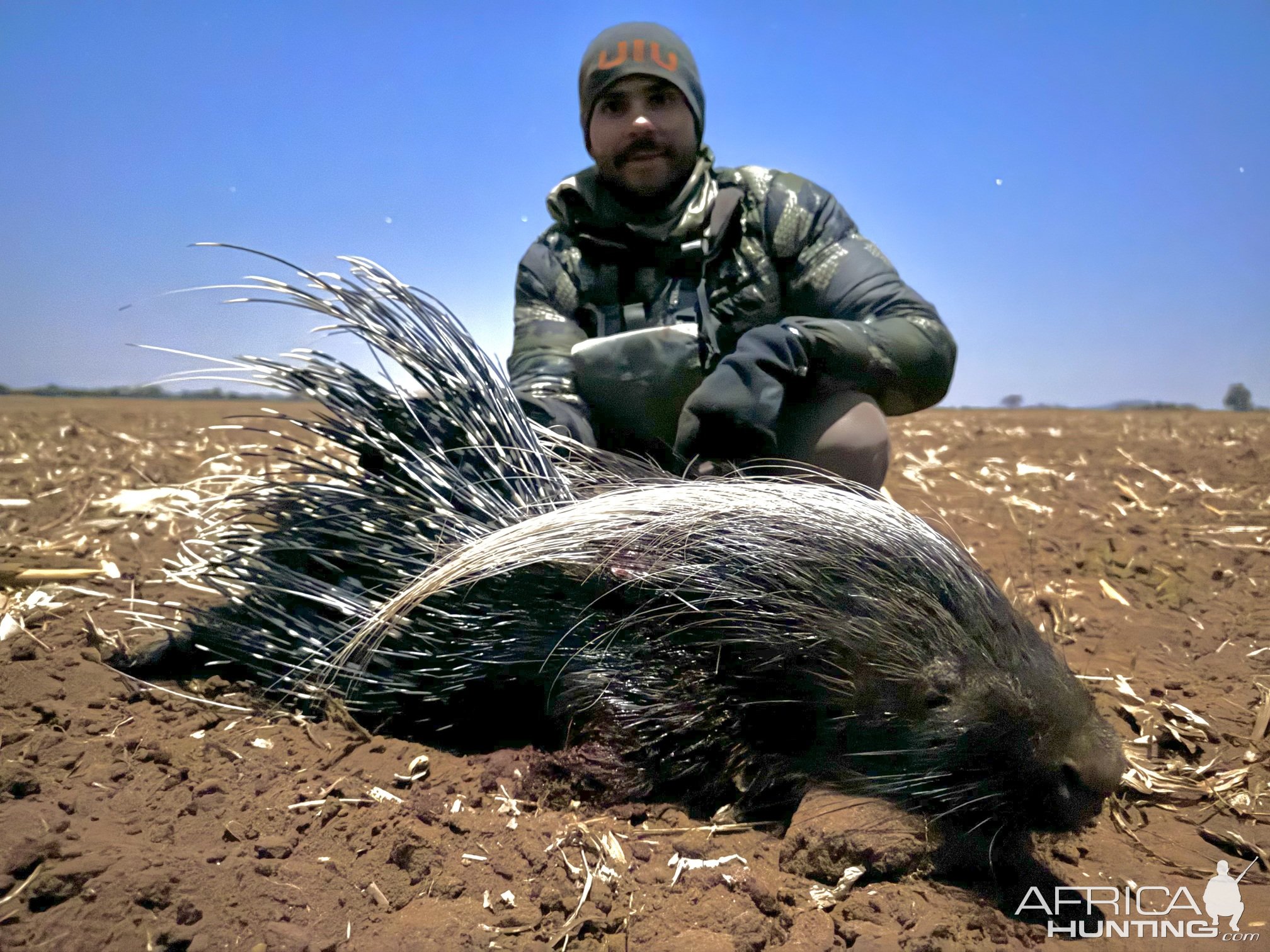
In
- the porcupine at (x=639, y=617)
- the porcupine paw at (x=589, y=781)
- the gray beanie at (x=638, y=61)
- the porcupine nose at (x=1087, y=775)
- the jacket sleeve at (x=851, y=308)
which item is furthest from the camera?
the gray beanie at (x=638, y=61)

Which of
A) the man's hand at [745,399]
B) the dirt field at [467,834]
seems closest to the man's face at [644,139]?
the man's hand at [745,399]

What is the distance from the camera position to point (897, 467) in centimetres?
605

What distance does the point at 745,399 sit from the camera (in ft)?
7.47

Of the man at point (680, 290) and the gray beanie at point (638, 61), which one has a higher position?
the gray beanie at point (638, 61)

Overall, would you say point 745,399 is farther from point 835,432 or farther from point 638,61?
point 638,61

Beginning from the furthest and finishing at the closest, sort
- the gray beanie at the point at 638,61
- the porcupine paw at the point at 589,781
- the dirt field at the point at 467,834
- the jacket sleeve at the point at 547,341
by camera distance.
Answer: the gray beanie at the point at 638,61
the jacket sleeve at the point at 547,341
the porcupine paw at the point at 589,781
the dirt field at the point at 467,834

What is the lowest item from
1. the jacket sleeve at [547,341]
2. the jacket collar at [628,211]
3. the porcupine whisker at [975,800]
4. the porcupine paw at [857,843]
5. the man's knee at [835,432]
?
the porcupine paw at [857,843]

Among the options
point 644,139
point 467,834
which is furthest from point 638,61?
point 467,834

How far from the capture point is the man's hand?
2287 mm

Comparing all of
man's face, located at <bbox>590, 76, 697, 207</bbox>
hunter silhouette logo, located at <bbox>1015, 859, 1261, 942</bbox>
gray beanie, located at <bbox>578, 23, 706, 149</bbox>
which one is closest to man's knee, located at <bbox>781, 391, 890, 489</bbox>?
man's face, located at <bbox>590, 76, 697, 207</bbox>

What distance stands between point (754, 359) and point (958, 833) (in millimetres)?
1225

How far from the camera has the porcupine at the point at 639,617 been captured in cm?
182

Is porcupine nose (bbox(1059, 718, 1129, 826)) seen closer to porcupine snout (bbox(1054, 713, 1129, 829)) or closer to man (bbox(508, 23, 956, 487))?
porcupine snout (bbox(1054, 713, 1129, 829))

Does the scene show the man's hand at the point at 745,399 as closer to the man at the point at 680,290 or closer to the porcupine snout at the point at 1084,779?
the man at the point at 680,290
